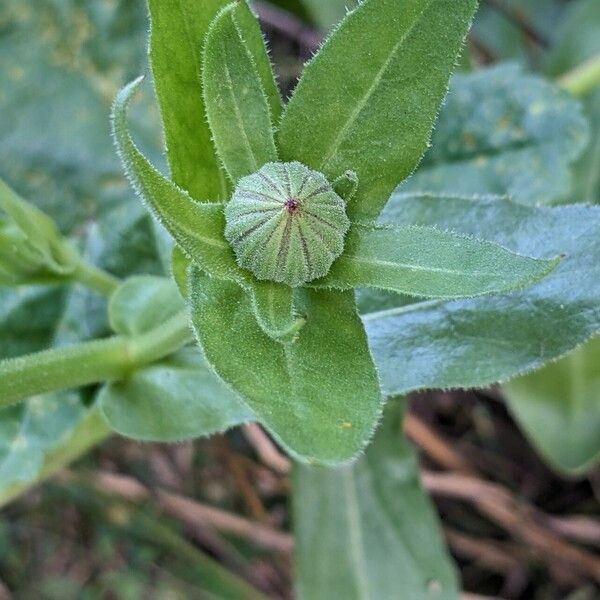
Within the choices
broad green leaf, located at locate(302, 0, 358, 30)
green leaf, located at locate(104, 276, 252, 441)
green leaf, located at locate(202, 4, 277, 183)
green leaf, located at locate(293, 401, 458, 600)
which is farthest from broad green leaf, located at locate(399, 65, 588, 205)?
green leaf, located at locate(202, 4, 277, 183)

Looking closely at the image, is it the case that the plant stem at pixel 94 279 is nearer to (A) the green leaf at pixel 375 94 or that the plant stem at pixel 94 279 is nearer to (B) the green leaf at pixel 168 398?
(B) the green leaf at pixel 168 398

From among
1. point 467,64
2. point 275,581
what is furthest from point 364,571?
point 467,64

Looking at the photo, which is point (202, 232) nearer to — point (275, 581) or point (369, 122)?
point (369, 122)

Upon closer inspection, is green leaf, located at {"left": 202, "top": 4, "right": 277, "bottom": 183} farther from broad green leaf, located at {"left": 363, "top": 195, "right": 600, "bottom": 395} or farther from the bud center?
broad green leaf, located at {"left": 363, "top": 195, "right": 600, "bottom": 395}

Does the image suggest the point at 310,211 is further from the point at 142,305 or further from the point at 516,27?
the point at 516,27

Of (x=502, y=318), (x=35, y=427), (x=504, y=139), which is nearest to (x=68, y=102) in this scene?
(x=35, y=427)

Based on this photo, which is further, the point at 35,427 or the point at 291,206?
the point at 35,427
